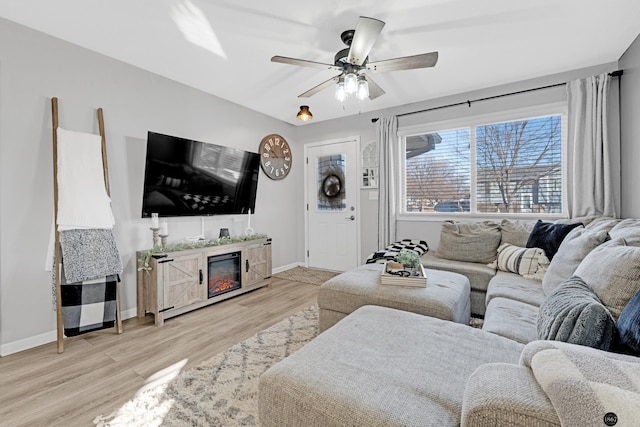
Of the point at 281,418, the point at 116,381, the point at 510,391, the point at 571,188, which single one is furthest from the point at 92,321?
the point at 571,188

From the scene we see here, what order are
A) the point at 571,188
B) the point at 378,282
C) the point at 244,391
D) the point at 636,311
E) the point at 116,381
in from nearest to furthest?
1. the point at 636,311
2. the point at 244,391
3. the point at 116,381
4. the point at 378,282
5. the point at 571,188

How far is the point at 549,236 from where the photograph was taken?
2.55 m

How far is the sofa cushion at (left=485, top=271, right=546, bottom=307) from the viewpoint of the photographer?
1.94 m

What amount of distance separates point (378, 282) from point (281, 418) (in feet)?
4.34

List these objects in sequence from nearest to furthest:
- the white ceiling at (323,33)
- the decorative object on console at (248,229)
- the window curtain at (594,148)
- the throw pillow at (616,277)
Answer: the throw pillow at (616,277) < the white ceiling at (323,33) < the window curtain at (594,148) < the decorative object on console at (248,229)

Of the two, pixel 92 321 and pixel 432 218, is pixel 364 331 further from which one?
pixel 432 218

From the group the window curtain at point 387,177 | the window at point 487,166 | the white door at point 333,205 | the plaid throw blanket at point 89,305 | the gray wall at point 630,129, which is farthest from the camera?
the white door at point 333,205

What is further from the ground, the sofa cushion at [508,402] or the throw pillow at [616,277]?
the throw pillow at [616,277]

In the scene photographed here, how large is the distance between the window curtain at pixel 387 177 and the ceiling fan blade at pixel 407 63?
1808 millimetres

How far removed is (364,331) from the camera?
143 centimetres

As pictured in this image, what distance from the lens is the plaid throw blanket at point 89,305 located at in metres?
2.24

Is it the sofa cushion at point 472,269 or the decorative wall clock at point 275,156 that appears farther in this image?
the decorative wall clock at point 275,156

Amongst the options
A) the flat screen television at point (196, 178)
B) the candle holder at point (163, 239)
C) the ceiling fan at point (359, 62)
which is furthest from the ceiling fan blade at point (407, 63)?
the candle holder at point (163, 239)

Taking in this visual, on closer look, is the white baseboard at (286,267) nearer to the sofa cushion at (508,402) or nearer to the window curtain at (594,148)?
the window curtain at (594,148)
